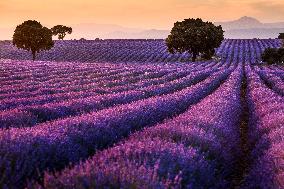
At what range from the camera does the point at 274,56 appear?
45.4 meters

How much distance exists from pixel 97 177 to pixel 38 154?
154cm

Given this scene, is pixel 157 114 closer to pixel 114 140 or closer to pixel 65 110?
pixel 65 110

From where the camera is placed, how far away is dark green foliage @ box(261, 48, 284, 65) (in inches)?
1754

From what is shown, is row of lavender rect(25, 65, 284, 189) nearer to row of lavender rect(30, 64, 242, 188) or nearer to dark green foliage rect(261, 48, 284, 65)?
row of lavender rect(30, 64, 242, 188)

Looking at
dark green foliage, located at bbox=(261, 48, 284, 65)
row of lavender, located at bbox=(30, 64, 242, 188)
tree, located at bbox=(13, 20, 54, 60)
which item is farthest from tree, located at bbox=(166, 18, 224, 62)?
row of lavender, located at bbox=(30, 64, 242, 188)

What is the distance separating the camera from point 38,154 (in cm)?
508

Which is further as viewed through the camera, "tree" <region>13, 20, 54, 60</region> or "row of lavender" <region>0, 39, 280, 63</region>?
"row of lavender" <region>0, 39, 280, 63</region>

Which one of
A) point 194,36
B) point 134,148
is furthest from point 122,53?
point 134,148

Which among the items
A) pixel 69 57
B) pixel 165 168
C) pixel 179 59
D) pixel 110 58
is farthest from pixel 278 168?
pixel 69 57

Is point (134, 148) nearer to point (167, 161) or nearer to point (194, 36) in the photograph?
point (167, 161)

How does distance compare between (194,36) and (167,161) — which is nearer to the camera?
(167,161)

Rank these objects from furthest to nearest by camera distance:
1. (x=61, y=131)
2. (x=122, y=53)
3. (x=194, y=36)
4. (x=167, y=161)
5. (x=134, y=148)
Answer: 1. (x=122, y=53)
2. (x=194, y=36)
3. (x=61, y=131)
4. (x=134, y=148)
5. (x=167, y=161)

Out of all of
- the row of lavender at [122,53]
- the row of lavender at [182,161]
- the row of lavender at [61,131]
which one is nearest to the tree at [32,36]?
the row of lavender at [122,53]

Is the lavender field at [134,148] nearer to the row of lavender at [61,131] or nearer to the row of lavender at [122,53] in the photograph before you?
A: the row of lavender at [61,131]
